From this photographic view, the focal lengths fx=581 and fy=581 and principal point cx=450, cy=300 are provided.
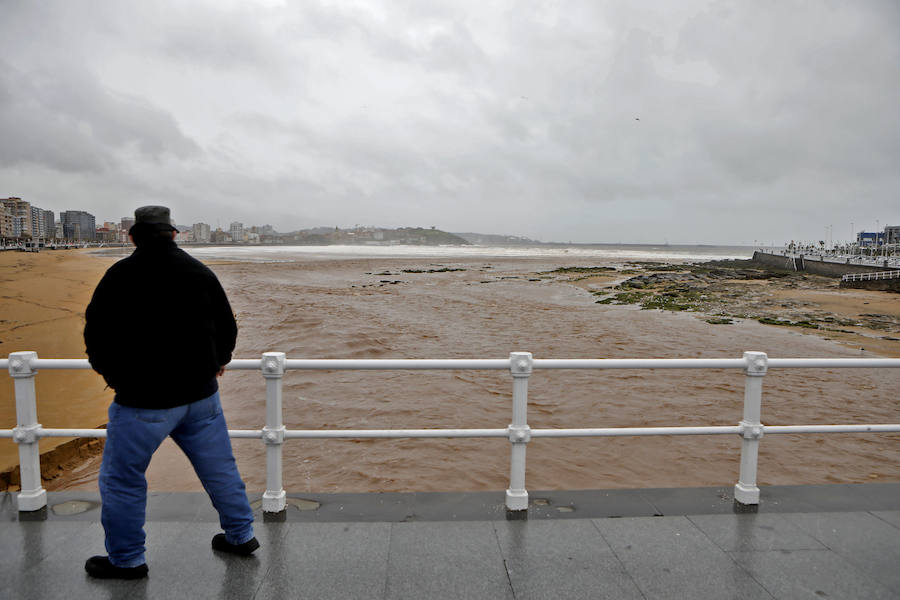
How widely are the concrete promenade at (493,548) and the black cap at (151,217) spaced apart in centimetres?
190

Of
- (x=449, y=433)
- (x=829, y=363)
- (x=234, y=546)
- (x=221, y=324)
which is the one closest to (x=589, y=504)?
(x=449, y=433)

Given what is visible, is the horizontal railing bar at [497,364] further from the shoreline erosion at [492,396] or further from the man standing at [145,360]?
the shoreline erosion at [492,396]

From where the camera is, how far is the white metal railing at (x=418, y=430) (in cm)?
376

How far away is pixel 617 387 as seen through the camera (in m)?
12.4

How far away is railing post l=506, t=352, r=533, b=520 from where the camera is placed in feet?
12.5

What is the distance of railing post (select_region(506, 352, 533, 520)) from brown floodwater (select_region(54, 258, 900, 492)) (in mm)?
3383

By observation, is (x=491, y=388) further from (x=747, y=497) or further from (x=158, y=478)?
(x=747, y=497)

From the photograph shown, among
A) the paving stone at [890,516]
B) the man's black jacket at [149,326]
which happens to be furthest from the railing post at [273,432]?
the paving stone at [890,516]

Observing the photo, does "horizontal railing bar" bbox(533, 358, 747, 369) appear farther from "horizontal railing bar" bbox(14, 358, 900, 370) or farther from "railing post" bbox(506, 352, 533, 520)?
"railing post" bbox(506, 352, 533, 520)

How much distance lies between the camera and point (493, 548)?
3492 millimetres

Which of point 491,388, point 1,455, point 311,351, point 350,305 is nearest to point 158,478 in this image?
point 1,455

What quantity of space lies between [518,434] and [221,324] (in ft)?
6.64

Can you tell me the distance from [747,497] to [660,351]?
13319 millimetres

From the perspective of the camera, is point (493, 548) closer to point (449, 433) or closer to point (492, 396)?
point (449, 433)
